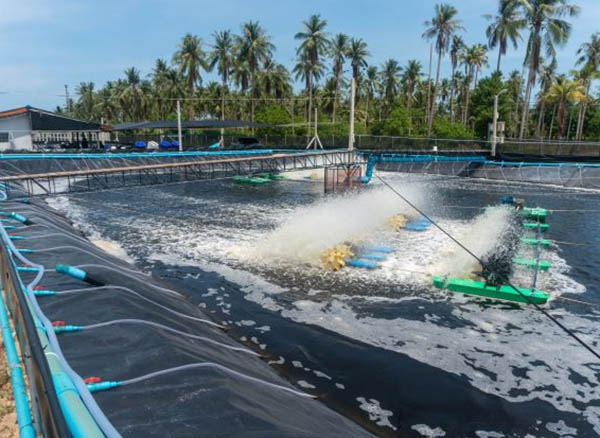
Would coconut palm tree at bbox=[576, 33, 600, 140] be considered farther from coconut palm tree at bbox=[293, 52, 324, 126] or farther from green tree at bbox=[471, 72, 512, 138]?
coconut palm tree at bbox=[293, 52, 324, 126]

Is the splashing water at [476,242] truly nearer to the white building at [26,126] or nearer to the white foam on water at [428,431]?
the white foam on water at [428,431]

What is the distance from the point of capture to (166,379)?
5512 millimetres

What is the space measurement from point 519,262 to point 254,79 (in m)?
72.1

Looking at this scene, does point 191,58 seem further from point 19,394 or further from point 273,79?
point 19,394

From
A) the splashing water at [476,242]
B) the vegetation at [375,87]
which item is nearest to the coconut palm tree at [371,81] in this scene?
the vegetation at [375,87]

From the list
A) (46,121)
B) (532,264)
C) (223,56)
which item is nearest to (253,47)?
(223,56)

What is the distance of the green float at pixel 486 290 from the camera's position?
46.3ft

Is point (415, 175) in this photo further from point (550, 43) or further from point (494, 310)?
point (494, 310)

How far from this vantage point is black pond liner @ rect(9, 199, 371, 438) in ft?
15.5

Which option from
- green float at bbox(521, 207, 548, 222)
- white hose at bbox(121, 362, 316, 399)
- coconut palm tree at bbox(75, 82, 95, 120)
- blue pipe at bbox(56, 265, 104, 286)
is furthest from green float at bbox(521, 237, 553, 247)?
coconut palm tree at bbox(75, 82, 95, 120)

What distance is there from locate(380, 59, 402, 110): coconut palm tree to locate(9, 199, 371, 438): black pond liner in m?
93.8

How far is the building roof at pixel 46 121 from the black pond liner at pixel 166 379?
1936 inches

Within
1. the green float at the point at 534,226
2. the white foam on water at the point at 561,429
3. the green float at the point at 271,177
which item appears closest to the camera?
the white foam on water at the point at 561,429

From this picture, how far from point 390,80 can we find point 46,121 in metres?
69.3
